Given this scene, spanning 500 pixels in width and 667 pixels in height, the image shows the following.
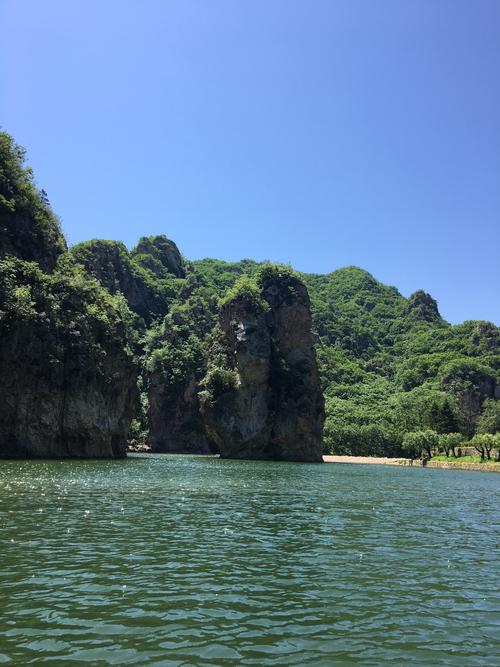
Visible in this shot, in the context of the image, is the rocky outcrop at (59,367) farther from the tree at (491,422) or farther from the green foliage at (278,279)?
the tree at (491,422)

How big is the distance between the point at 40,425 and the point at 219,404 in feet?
147

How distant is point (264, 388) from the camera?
114500 millimetres

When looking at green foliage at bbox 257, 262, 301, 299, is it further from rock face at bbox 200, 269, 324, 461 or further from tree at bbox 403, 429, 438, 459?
tree at bbox 403, 429, 438, 459

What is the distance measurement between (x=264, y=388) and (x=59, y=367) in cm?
4921

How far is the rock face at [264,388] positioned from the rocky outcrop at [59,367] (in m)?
26.0

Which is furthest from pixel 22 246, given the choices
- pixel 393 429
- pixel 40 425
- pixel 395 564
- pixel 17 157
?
pixel 393 429

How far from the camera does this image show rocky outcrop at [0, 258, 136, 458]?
68.8 metres

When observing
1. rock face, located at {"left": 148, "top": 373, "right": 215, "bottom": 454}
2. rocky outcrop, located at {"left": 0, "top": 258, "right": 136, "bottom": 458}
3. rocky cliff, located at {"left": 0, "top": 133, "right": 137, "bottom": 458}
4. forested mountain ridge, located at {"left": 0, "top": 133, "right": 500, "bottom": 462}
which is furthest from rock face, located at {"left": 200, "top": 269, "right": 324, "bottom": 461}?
rock face, located at {"left": 148, "top": 373, "right": 215, "bottom": 454}

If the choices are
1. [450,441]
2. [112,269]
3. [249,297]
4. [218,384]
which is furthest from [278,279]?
[112,269]

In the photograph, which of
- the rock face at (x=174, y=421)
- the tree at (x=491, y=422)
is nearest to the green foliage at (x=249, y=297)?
the rock face at (x=174, y=421)

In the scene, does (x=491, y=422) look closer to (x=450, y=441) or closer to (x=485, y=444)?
(x=450, y=441)

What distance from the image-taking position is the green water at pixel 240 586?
10.3m

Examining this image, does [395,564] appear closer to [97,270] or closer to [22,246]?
[22,246]

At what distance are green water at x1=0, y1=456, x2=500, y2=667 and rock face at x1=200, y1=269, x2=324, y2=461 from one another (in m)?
82.4
